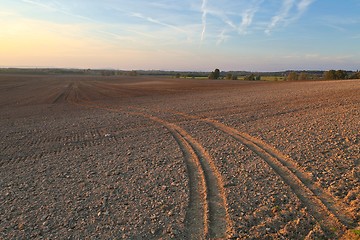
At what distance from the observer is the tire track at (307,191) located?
483cm

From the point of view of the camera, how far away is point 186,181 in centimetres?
661

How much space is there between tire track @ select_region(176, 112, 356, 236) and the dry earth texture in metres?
0.02

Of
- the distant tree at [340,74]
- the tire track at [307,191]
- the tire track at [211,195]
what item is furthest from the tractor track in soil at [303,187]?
the distant tree at [340,74]

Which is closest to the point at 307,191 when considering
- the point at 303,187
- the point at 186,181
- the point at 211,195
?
the point at 303,187

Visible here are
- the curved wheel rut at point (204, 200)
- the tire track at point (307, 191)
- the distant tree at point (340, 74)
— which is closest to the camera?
the curved wheel rut at point (204, 200)

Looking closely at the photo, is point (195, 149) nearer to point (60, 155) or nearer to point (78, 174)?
point (78, 174)

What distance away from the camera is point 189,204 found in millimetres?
5582

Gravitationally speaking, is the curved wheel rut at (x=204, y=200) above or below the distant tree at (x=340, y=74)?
below

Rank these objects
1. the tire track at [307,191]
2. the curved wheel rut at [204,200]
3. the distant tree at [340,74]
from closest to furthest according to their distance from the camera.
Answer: the curved wheel rut at [204,200]
the tire track at [307,191]
the distant tree at [340,74]

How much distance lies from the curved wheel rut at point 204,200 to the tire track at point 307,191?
1491mm

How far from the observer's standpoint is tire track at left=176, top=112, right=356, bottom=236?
4832 millimetres

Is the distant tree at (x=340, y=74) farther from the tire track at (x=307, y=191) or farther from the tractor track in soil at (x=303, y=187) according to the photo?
the tire track at (x=307, y=191)

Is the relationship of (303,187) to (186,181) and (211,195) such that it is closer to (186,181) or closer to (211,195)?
(211,195)

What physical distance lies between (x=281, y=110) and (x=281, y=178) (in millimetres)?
9111
